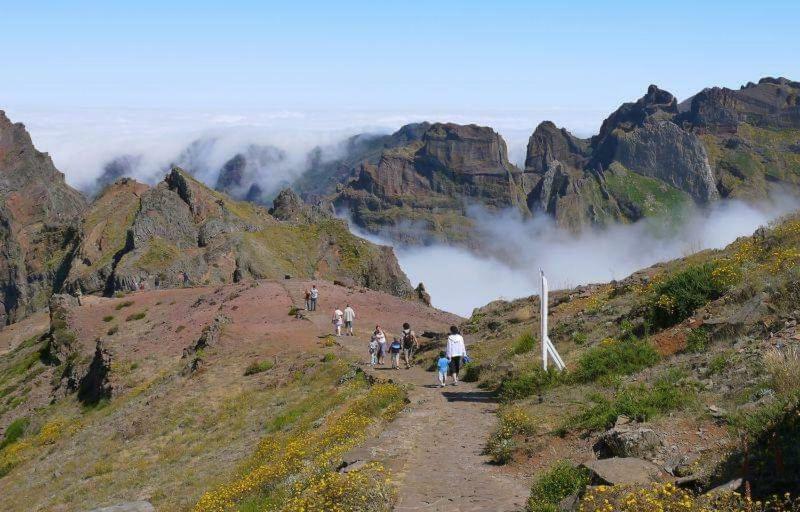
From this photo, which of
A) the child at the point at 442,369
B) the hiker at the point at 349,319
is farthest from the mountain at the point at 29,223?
the child at the point at 442,369

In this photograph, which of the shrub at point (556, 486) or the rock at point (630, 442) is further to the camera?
the rock at point (630, 442)

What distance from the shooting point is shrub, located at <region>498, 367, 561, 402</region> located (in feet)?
61.3

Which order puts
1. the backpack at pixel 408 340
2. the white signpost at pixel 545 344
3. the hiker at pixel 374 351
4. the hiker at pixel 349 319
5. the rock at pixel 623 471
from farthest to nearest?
the hiker at pixel 349 319
the hiker at pixel 374 351
the backpack at pixel 408 340
the white signpost at pixel 545 344
the rock at pixel 623 471

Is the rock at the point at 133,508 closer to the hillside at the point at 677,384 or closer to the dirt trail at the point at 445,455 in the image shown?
the dirt trail at the point at 445,455

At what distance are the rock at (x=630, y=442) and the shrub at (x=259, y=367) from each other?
2357 cm

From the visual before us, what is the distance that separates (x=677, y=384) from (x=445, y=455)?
4.81 m

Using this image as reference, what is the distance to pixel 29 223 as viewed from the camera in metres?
158

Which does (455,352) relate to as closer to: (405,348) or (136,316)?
(405,348)

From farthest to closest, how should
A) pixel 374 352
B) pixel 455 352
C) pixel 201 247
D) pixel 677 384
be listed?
pixel 201 247 < pixel 374 352 < pixel 455 352 < pixel 677 384

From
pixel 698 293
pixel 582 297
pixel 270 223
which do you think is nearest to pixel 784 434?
pixel 698 293

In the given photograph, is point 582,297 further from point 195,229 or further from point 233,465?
point 195,229

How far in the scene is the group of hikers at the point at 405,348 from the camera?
23859mm

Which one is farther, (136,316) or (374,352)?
(136,316)

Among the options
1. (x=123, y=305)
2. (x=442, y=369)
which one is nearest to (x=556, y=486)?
(x=442, y=369)
